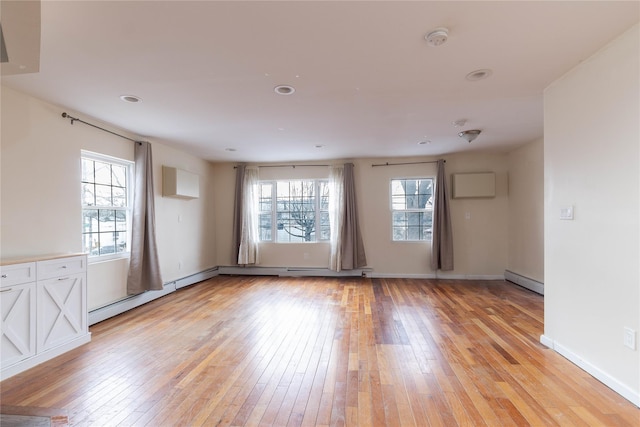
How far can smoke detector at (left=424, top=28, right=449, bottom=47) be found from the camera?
1.80 m

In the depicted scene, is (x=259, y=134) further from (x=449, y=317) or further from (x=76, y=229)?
(x=449, y=317)

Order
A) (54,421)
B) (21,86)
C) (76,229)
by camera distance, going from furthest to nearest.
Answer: (76,229), (21,86), (54,421)

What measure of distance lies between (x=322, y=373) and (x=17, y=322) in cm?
249

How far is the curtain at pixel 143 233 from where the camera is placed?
3891mm

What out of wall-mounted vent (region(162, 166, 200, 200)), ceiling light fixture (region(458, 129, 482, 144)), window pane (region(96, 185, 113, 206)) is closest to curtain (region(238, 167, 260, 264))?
wall-mounted vent (region(162, 166, 200, 200))

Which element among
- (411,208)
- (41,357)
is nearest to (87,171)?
(41,357)

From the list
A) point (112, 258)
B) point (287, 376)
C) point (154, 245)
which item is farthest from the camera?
point (154, 245)

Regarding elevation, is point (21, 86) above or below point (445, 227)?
above

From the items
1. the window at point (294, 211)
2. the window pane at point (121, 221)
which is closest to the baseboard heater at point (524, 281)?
the window at point (294, 211)

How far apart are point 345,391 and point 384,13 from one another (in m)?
2.42

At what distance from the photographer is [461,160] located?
561cm

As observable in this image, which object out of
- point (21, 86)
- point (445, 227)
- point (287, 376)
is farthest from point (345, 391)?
point (445, 227)

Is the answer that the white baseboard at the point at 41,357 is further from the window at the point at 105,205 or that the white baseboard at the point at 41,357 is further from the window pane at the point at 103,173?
the window pane at the point at 103,173

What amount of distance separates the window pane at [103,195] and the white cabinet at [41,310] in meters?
1.01
